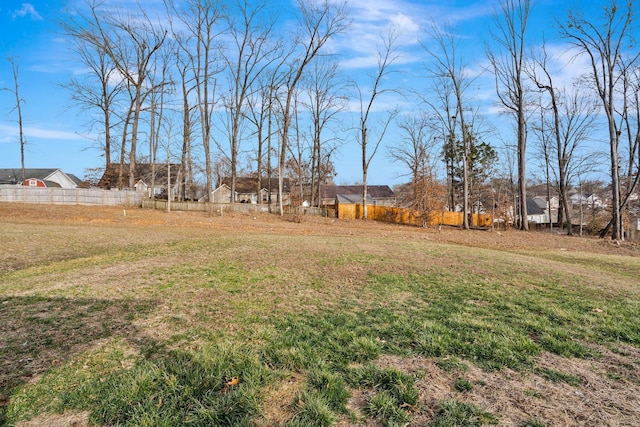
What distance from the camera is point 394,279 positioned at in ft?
22.2

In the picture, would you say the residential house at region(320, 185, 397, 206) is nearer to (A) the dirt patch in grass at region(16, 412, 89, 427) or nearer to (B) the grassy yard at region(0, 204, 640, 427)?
(B) the grassy yard at region(0, 204, 640, 427)

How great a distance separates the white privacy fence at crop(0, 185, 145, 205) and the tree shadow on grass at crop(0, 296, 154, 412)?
24513mm

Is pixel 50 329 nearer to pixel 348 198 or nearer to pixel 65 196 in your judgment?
pixel 65 196

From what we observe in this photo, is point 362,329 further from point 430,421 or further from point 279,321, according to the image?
point 430,421

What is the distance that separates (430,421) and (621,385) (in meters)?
1.79

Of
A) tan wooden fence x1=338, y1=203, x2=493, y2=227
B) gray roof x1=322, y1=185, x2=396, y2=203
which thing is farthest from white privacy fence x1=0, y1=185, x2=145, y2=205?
gray roof x1=322, y1=185, x2=396, y2=203

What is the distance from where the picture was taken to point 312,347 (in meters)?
3.37

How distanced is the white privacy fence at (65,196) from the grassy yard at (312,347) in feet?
71.1

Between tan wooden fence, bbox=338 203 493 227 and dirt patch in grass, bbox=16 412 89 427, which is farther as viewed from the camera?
tan wooden fence, bbox=338 203 493 227

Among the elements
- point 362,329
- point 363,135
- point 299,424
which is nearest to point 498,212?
point 363,135

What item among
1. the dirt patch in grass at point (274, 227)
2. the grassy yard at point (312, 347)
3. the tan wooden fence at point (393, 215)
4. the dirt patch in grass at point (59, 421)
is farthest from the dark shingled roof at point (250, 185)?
the dirt patch in grass at point (59, 421)

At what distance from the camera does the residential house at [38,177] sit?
44.8 m

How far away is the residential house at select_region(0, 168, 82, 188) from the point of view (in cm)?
4481

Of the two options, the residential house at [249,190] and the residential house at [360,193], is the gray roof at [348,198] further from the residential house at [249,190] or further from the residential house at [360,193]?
the residential house at [249,190]
